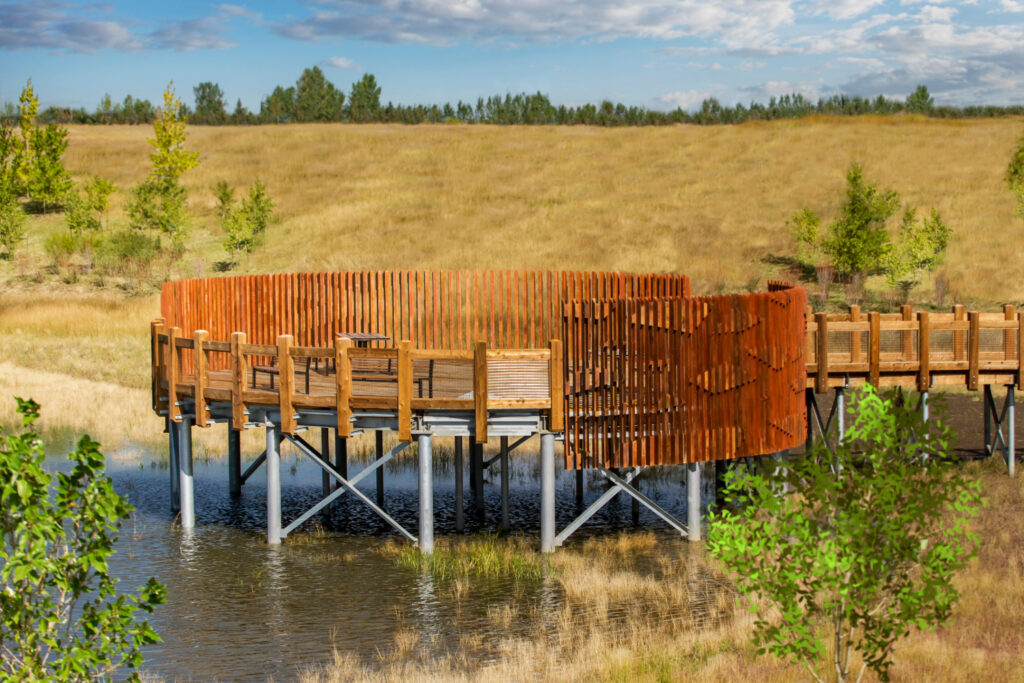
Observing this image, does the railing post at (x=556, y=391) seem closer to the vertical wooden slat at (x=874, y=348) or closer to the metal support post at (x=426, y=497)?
the metal support post at (x=426, y=497)

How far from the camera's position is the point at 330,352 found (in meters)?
16.4

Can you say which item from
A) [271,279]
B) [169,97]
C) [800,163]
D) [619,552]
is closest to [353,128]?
[169,97]

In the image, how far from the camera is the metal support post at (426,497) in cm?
1631

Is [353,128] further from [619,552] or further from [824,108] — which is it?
[619,552]

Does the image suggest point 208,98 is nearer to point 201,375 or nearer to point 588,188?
Result: point 588,188

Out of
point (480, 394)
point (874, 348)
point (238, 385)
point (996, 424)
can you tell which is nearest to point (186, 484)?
point (238, 385)

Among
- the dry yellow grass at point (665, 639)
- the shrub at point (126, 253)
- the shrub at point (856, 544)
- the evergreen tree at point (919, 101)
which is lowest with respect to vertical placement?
the dry yellow grass at point (665, 639)

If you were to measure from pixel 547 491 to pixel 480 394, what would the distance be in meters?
1.68

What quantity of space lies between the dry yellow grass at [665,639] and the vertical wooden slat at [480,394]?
6.94 feet

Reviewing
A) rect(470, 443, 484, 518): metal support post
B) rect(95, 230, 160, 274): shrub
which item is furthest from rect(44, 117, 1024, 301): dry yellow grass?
rect(470, 443, 484, 518): metal support post

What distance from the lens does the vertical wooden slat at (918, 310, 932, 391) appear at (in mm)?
20125

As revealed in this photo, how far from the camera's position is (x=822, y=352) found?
20188 millimetres

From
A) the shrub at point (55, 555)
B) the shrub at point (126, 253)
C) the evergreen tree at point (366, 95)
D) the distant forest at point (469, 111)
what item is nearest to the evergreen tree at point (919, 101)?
the distant forest at point (469, 111)

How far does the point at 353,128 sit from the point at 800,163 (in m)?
42.8
